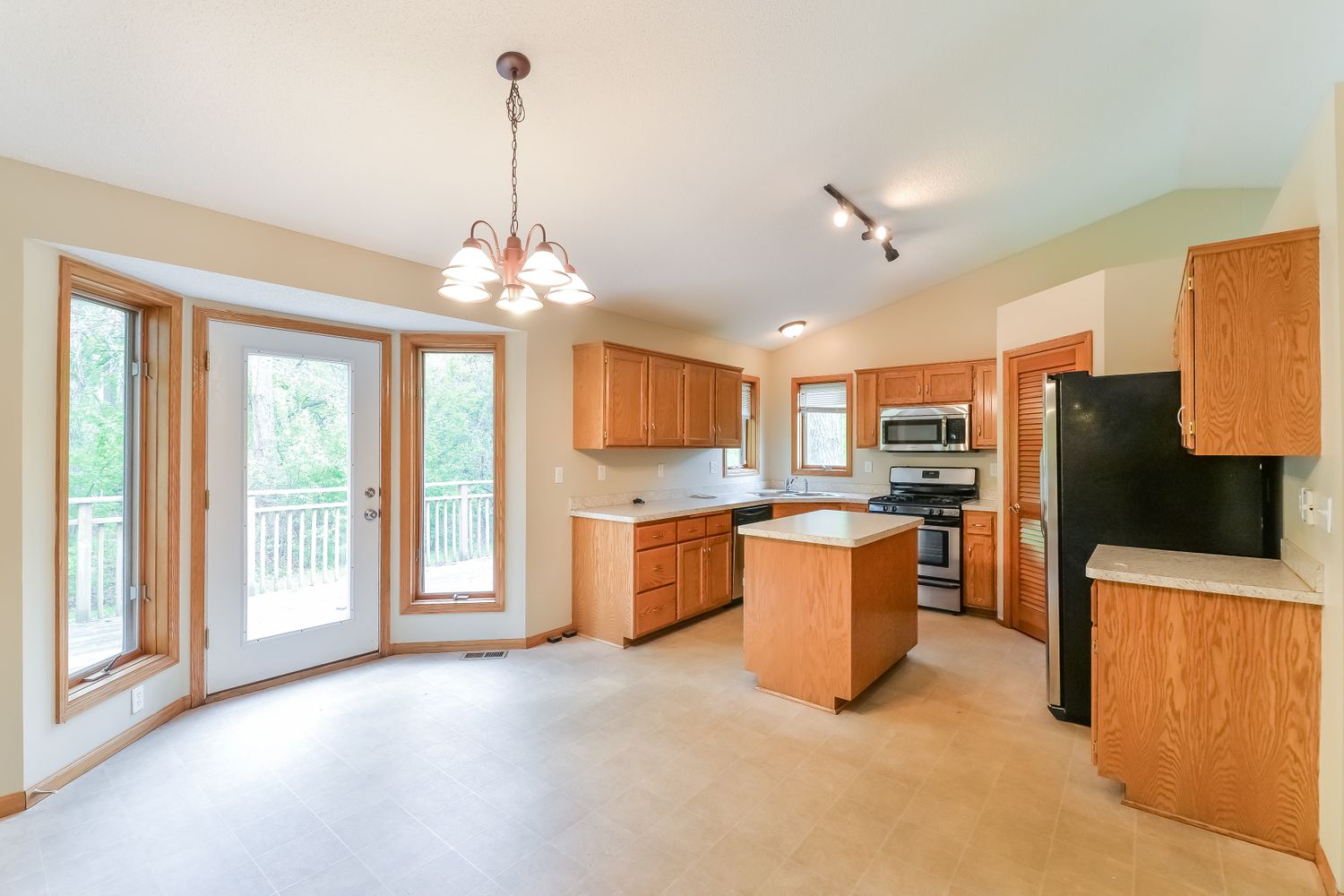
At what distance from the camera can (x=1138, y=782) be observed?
6.98ft

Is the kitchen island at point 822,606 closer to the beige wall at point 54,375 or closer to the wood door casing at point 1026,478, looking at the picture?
the wood door casing at point 1026,478

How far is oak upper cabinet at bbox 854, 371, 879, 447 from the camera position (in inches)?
220

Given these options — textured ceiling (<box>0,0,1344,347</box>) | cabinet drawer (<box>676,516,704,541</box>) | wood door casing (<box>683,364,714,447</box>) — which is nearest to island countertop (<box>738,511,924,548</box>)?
cabinet drawer (<box>676,516,704,541</box>)

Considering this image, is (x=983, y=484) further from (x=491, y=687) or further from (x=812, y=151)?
(x=491, y=687)

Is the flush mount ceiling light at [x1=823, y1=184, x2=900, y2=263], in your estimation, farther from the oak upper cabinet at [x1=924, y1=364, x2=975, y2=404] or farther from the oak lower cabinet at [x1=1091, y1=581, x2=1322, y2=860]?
the oak lower cabinet at [x1=1091, y1=581, x2=1322, y2=860]

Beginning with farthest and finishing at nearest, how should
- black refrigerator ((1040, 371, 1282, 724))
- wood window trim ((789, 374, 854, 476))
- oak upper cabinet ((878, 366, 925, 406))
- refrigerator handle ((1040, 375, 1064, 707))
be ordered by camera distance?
wood window trim ((789, 374, 854, 476)) < oak upper cabinet ((878, 366, 925, 406)) < refrigerator handle ((1040, 375, 1064, 707)) < black refrigerator ((1040, 371, 1282, 724))

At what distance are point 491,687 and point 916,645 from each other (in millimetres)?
2799

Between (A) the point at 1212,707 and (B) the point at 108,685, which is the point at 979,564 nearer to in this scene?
(A) the point at 1212,707

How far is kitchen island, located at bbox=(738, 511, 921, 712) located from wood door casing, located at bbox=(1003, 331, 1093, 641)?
1.37m

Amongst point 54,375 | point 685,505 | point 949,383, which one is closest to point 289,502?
point 54,375

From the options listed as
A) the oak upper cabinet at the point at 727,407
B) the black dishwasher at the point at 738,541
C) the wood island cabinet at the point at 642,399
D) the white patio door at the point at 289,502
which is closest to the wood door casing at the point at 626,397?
the wood island cabinet at the point at 642,399

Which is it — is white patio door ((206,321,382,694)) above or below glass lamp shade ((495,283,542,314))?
below

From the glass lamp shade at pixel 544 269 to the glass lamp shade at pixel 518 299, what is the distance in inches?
3.3

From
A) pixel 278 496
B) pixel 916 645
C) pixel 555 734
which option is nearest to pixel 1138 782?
pixel 916 645
